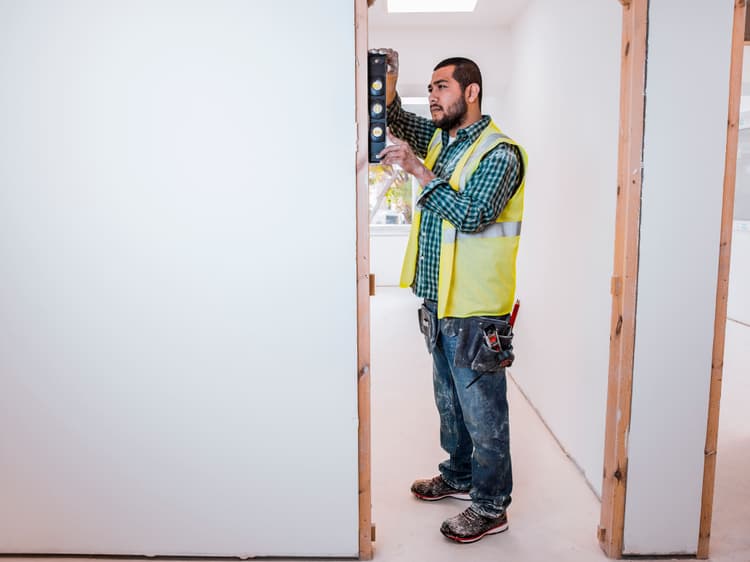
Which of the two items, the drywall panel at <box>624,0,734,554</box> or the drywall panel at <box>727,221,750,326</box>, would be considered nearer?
the drywall panel at <box>624,0,734,554</box>

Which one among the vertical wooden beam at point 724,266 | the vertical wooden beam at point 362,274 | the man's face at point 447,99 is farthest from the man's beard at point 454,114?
the vertical wooden beam at point 724,266

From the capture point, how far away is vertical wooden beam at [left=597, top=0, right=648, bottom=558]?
6.09 feet

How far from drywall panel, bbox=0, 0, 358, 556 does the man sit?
1.24 ft

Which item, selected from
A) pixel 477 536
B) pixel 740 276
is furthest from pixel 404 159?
pixel 740 276

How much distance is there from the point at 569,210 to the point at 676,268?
99 cm

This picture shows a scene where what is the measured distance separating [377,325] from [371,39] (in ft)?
8.72

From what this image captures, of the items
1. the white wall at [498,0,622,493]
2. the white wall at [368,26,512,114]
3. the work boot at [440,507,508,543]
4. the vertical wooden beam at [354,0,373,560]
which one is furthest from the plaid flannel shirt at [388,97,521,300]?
the white wall at [368,26,512,114]

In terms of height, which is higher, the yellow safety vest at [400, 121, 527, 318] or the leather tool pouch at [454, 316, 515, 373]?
the yellow safety vest at [400, 121, 527, 318]

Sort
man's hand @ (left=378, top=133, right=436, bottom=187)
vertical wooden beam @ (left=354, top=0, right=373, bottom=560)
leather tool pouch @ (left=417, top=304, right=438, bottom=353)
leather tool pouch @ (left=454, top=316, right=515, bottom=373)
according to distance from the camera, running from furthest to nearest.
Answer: leather tool pouch @ (left=417, top=304, right=438, bottom=353) → leather tool pouch @ (left=454, top=316, right=515, bottom=373) → man's hand @ (left=378, top=133, right=436, bottom=187) → vertical wooden beam @ (left=354, top=0, right=373, bottom=560)

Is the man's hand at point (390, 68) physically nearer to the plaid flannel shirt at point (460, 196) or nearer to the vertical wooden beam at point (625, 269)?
the plaid flannel shirt at point (460, 196)

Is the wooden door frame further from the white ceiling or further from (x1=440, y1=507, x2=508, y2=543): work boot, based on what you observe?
the white ceiling

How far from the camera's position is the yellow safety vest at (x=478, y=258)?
6.82 ft

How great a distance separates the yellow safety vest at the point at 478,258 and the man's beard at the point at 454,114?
0.12 metres

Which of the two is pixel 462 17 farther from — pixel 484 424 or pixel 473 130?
pixel 484 424
